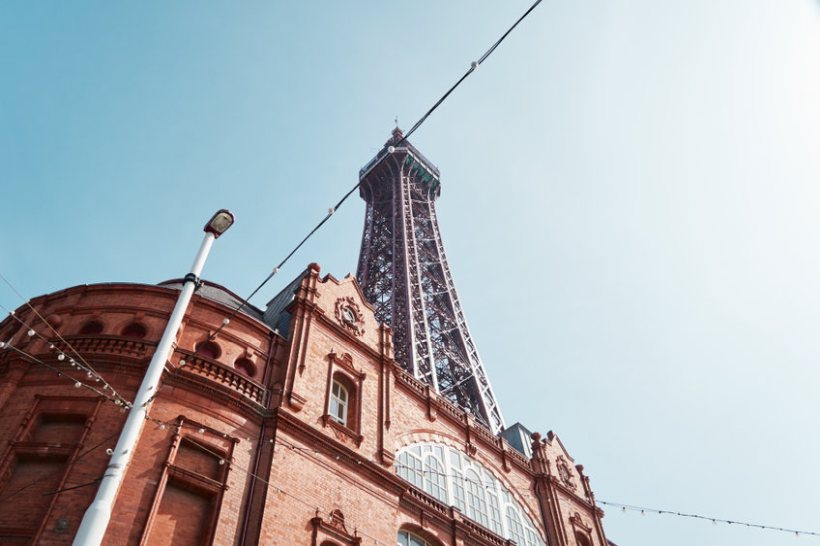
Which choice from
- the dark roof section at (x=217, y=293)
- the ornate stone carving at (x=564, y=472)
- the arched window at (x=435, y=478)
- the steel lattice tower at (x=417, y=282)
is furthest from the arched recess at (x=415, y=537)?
the steel lattice tower at (x=417, y=282)

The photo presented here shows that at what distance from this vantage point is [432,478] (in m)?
19.9

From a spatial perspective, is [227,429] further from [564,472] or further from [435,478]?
[564,472]

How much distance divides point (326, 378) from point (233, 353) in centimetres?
285

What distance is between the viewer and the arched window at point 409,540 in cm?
1738

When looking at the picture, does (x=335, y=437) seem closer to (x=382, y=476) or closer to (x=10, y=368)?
(x=382, y=476)

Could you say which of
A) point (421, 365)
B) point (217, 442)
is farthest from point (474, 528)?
point (421, 365)

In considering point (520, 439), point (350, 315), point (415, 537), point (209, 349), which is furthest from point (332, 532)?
point (520, 439)

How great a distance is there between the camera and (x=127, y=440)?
9.14 meters

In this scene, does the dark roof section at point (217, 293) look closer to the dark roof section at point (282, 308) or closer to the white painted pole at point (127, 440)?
the dark roof section at point (282, 308)

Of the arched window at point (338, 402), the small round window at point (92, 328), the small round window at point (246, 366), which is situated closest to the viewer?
the small round window at point (92, 328)

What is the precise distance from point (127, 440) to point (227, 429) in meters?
5.93

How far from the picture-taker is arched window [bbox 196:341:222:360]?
16.5 metres

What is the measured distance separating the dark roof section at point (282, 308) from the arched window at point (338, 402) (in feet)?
7.24

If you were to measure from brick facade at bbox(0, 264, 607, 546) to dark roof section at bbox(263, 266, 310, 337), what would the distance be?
0.41 feet
